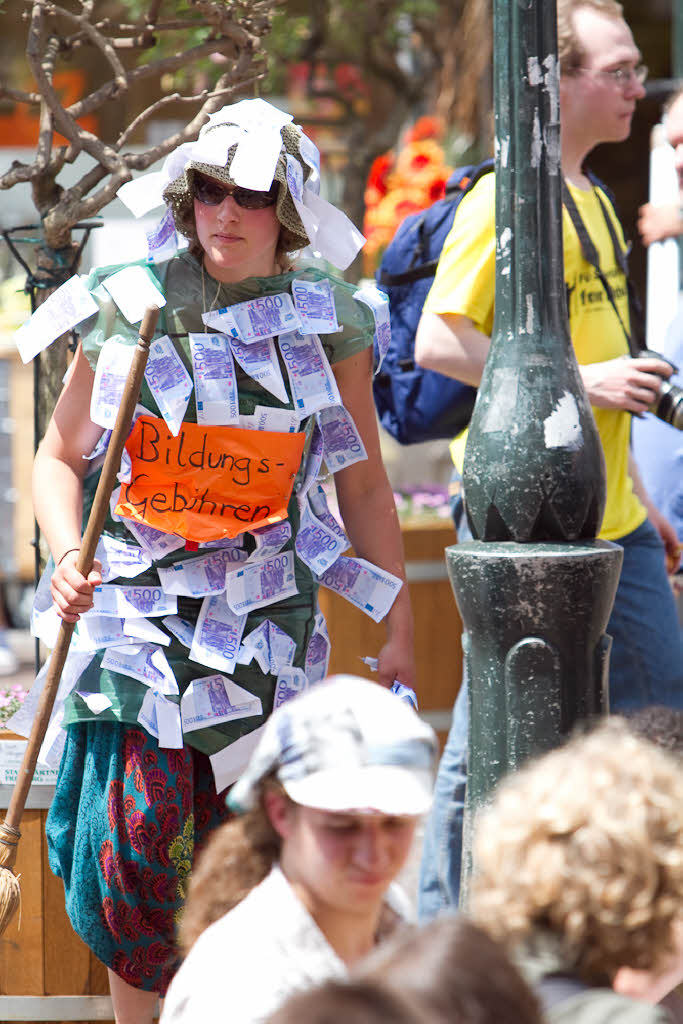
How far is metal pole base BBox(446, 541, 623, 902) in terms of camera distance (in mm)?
2449

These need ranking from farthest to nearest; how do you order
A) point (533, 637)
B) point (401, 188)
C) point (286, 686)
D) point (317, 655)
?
point (401, 188) → point (317, 655) → point (286, 686) → point (533, 637)

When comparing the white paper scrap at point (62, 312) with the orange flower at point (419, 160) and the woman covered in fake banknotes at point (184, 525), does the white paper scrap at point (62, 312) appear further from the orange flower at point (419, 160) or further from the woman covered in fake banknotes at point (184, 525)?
the orange flower at point (419, 160)

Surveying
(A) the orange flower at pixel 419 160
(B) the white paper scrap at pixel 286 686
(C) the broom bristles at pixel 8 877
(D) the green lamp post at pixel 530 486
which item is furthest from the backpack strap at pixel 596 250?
(A) the orange flower at pixel 419 160

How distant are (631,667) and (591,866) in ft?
5.92

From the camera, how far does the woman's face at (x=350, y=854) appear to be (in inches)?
68.4

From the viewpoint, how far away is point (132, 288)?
2.66 m

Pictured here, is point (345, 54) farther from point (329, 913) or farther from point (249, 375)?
point (329, 913)

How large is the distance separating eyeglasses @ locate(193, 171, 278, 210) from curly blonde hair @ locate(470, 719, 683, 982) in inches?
52.9

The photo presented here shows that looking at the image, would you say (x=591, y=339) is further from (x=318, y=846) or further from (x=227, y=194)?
(x=318, y=846)

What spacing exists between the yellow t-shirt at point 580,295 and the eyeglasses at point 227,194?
2.38 ft

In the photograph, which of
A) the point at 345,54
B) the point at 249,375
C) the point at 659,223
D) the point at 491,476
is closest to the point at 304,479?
the point at 249,375

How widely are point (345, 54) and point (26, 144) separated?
251 centimetres

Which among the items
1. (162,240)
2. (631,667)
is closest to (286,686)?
(162,240)

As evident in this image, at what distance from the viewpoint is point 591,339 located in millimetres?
3338
